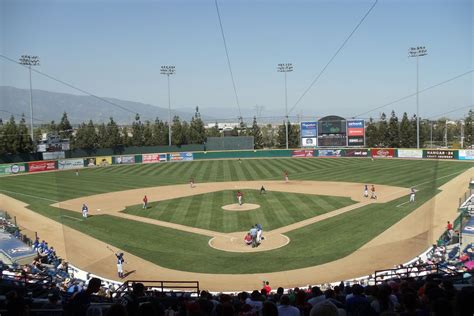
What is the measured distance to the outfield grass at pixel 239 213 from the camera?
92.6 feet

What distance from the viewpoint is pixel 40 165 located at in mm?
66875

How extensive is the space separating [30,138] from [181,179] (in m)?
32.7

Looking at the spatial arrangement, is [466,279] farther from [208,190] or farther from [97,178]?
[97,178]

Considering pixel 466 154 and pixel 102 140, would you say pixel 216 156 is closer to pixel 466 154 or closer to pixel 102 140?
pixel 102 140

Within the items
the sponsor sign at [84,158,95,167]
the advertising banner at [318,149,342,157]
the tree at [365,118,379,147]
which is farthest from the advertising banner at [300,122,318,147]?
the sponsor sign at [84,158,95,167]

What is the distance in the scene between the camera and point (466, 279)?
A: 1052 centimetres

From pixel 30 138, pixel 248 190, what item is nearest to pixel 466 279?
pixel 248 190

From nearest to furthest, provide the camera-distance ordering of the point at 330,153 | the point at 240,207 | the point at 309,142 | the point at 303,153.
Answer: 1. the point at 240,207
2. the point at 309,142
3. the point at 330,153
4. the point at 303,153

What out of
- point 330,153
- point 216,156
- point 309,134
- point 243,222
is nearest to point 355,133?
point 330,153

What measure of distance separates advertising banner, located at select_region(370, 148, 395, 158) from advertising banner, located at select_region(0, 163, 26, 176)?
55568 millimetres

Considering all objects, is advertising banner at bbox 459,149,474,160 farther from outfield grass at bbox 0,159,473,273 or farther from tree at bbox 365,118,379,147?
tree at bbox 365,118,379,147

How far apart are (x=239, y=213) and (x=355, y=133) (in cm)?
4670

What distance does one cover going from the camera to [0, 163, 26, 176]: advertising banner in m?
62.8

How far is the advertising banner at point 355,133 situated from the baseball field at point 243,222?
779 inches
